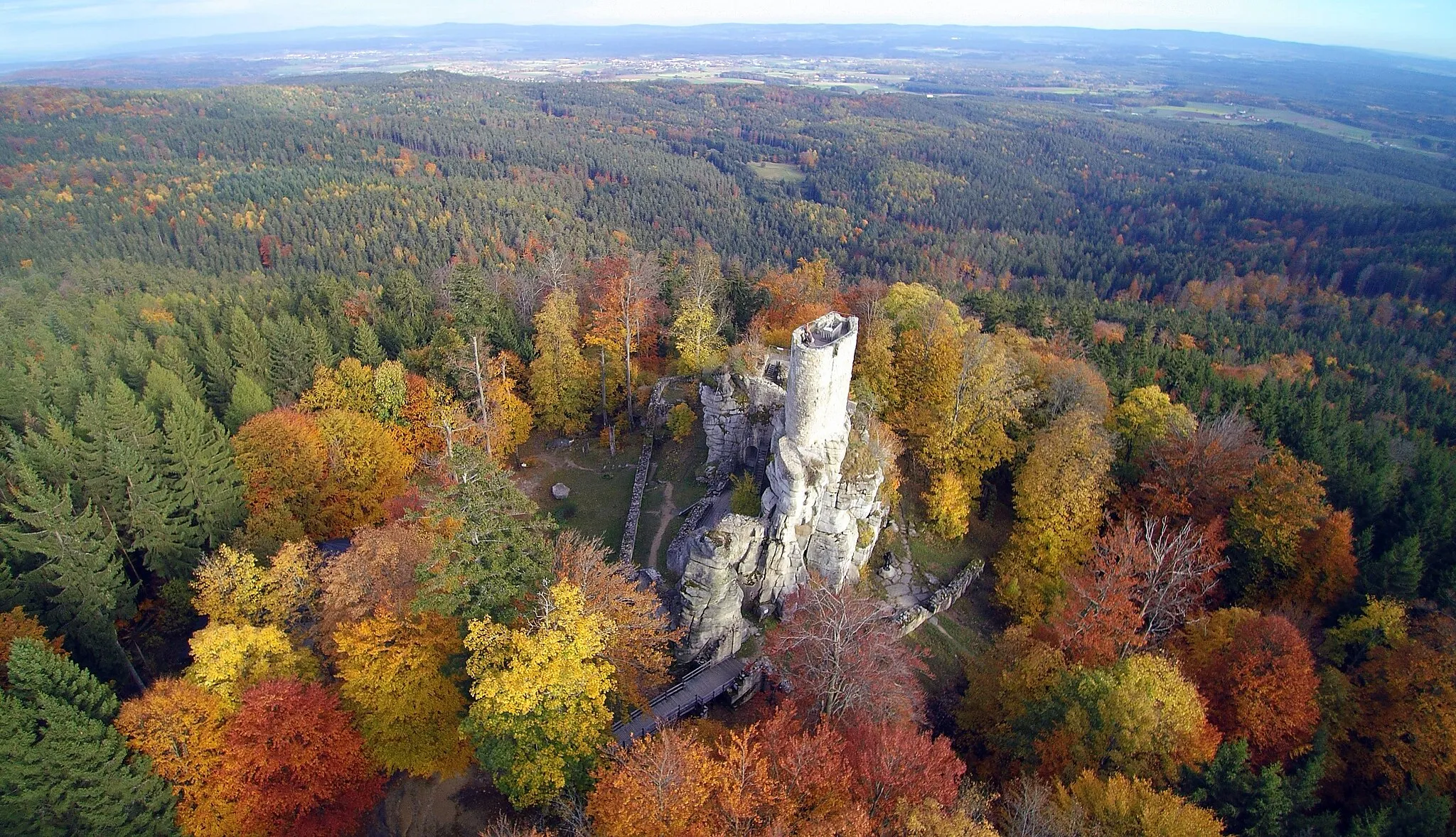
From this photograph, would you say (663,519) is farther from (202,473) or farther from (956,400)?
(202,473)

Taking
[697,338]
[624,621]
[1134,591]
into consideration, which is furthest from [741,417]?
[1134,591]

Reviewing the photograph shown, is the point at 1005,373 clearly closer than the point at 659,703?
No

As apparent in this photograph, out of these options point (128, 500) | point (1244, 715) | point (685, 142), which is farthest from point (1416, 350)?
point (685, 142)

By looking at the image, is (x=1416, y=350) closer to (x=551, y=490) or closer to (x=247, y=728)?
(x=551, y=490)

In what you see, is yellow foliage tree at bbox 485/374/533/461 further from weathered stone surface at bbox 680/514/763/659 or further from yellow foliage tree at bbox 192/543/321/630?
weathered stone surface at bbox 680/514/763/659

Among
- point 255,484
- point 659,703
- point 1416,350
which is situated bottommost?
point 1416,350

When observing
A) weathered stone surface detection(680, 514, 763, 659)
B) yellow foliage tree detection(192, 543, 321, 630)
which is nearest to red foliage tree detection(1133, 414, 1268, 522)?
weathered stone surface detection(680, 514, 763, 659)
